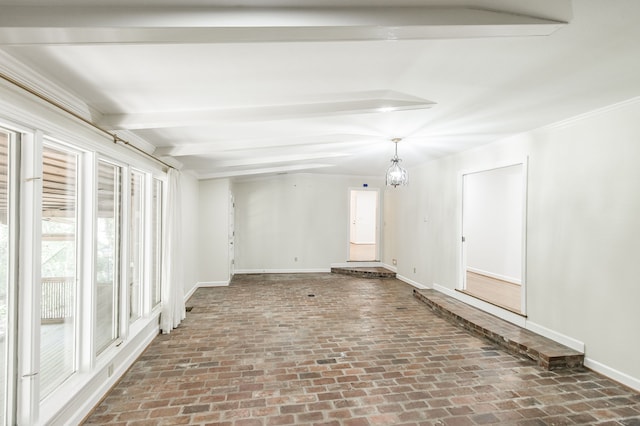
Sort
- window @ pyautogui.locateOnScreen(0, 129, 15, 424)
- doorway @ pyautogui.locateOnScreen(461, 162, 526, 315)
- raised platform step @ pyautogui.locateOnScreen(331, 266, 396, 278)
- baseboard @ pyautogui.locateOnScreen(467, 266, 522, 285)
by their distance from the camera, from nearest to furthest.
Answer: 1. window @ pyautogui.locateOnScreen(0, 129, 15, 424)
2. doorway @ pyautogui.locateOnScreen(461, 162, 526, 315)
3. baseboard @ pyautogui.locateOnScreen(467, 266, 522, 285)
4. raised platform step @ pyautogui.locateOnScreen(331, 266, 396, 278)

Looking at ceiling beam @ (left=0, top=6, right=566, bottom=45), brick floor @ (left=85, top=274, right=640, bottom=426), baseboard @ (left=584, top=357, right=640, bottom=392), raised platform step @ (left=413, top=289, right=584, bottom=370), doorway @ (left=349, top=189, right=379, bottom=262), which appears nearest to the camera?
ceiling beam @ (left=0, top=6, right=566, bottom=45)

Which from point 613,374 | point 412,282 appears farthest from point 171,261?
point 613,374

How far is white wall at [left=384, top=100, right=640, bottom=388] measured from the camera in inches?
108

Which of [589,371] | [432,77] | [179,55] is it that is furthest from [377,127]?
[589,371]

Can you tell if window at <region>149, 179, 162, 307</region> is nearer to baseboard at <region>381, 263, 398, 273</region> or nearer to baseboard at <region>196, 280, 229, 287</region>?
baseboard at <region>196, 280, 229, 287</region>

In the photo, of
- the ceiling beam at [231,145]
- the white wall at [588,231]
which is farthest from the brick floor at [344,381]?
the ceiling beam at [231,145]

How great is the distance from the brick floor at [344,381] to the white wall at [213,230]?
2118mm

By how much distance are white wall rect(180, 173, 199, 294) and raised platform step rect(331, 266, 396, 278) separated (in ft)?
11.8

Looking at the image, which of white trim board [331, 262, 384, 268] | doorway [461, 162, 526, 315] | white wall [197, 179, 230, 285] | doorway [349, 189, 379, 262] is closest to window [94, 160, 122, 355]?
white wall [197, 179, 230, 285]

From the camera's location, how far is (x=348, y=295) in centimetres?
580

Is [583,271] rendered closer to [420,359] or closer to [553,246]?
[553,246]

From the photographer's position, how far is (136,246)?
3.62 m

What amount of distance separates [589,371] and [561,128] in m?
2.60

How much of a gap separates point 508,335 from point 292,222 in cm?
550
